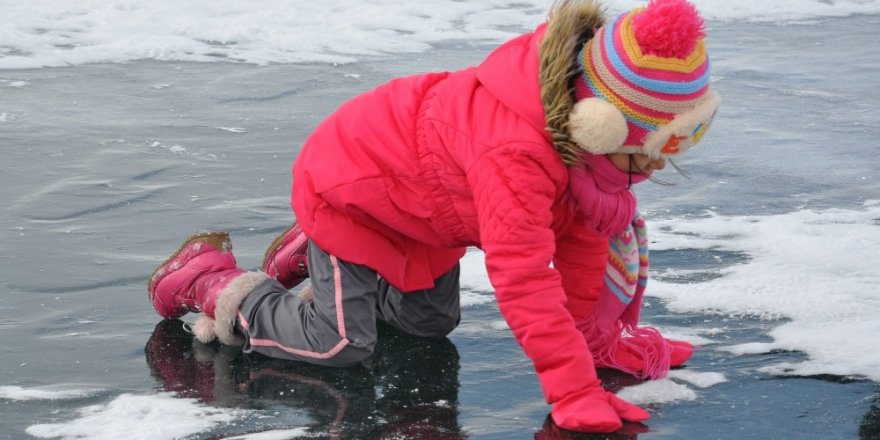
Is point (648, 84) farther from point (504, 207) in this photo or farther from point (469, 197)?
point (469, 197)

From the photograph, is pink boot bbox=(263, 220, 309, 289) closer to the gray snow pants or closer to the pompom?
the gray snow pants

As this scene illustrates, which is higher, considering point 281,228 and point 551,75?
point 551,75

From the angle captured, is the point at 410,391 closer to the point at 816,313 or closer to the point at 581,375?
the point at 581,375

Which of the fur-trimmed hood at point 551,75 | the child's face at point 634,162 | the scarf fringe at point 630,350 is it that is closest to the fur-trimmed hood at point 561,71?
the fur-trimmed hood at point 551,75

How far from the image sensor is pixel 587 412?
2709 mm

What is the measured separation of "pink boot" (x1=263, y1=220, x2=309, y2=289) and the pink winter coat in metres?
0.35

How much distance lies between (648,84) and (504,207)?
0.41 m

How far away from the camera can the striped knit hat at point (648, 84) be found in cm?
264

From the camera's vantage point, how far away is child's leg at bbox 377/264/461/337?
3377 millimetres

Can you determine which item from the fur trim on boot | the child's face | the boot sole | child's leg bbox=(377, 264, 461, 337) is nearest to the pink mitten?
the child's face

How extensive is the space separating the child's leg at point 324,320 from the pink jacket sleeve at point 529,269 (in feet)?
1.71

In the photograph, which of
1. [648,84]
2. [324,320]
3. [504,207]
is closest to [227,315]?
[324,320]

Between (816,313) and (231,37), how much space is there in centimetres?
552

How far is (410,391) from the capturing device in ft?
9.98
